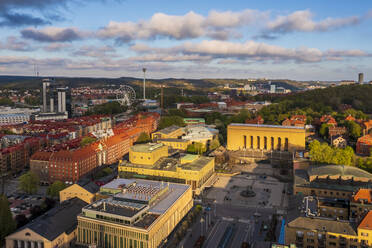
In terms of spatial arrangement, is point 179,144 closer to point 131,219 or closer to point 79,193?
point 79,193

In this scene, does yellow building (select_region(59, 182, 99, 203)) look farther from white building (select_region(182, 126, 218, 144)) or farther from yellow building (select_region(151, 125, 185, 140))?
yellow building (select_region(151, 125, 185, 140))

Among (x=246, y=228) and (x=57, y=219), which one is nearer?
(x=57, y=219)

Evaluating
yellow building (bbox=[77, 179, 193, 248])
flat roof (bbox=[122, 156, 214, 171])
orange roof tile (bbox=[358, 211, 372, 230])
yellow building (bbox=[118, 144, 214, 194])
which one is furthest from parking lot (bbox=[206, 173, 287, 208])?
orange roof tile (bbox=[358, 211, 372, 230])

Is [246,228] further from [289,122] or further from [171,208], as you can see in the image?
[289,122]

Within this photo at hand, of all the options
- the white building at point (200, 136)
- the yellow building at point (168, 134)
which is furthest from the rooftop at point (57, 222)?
the yellow building at point (168, 134)

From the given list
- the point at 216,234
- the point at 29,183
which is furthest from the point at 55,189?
the point at 216,234

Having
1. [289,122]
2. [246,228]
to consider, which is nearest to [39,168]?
[246,228]

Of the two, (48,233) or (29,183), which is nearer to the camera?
(48,233)
